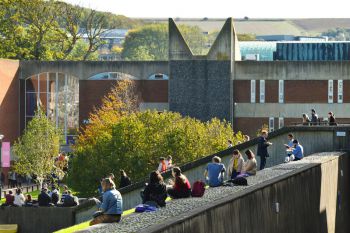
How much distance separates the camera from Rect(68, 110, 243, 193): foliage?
71875 millimetres

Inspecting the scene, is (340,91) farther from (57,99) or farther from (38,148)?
(57,99)

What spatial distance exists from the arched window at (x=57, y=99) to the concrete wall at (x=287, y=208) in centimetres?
5922

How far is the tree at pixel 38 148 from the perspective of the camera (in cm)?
9462

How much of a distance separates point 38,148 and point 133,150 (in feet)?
79.1

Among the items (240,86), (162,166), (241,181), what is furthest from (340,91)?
(241,181)

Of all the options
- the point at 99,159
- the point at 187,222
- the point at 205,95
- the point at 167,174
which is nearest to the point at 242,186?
the point at 187,222

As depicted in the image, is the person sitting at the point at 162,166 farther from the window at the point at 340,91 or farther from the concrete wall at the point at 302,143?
the window at the point at 340,91

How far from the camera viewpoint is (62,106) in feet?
375

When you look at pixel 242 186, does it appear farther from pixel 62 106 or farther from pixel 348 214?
pixel 62 106

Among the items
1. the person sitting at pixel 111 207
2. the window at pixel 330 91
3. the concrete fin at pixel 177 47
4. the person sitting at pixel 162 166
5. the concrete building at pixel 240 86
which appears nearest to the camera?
the person sitting at pixel 111 207

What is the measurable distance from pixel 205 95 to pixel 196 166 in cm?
4704

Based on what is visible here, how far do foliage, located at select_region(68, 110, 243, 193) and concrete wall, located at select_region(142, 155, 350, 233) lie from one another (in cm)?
2177

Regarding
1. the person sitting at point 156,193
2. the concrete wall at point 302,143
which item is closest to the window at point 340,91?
the concrete wall at point 302,143

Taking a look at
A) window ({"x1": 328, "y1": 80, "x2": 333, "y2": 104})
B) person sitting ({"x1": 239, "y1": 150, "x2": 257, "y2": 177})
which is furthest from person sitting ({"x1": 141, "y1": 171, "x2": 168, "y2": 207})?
window ({"x1": 328, "y1": 80, "x2": 333, "y2": 104})
